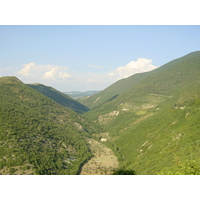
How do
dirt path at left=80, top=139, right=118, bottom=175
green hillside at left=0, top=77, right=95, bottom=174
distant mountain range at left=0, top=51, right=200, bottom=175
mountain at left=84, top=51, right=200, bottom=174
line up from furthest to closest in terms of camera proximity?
dirt path at left=80, top=139, right=118, bottom=175 < green hillside at left=0, top=77, right=95, bottom=174 < distant mountain range at left=0, top=51, right=200, bottom=175 < mountain at left=84, top=51, right=200, bottom=174

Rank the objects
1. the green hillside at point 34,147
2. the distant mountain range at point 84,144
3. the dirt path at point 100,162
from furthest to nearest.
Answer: the dirt path at point 100,162, the green hillside at point 34,147, the distant mountain range at point 84,144

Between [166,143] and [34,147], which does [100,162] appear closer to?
[34,147]

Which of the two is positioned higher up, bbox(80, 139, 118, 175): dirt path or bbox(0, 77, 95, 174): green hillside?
bbox(0, 77, 95, 174): green hillside

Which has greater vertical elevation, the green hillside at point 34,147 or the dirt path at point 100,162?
the green hillside at point 34,147

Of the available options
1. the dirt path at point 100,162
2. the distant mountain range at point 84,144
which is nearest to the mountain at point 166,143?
the distant mountain range at point 84,144

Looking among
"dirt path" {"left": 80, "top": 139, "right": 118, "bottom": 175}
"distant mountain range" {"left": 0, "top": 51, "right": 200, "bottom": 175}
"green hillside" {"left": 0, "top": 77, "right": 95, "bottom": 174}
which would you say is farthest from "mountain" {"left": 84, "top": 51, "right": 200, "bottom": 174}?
"green hillside" {"left": 0, "top": 77, "right": 95, "bottom": 174}

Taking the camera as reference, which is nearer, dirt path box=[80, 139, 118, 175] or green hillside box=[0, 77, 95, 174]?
green hillside box=[0, 77, 95, 174]

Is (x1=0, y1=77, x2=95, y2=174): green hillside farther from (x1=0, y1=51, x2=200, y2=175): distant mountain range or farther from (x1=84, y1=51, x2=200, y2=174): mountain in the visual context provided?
(x1=84, y1=51, x2=200, y2=174): mountain

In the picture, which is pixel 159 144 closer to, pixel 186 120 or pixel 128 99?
pixel 186 120

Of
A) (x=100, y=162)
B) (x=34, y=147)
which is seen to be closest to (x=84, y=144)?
(x=100, y=162)

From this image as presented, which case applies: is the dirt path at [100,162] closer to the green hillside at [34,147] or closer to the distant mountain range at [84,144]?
the distant mountain range at [84,144]
